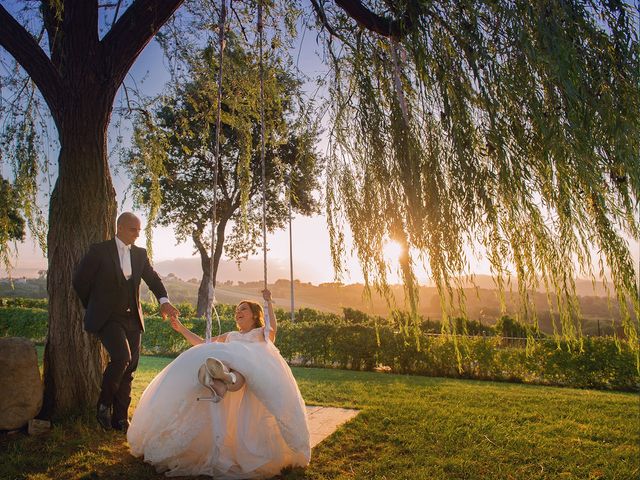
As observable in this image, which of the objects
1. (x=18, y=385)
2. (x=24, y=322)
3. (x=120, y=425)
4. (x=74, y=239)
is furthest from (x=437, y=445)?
(x=24, y=322)

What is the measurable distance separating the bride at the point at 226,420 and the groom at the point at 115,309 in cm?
81

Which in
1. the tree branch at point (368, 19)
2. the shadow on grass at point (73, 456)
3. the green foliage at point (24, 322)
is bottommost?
the shadow on grass at point (73, 456)

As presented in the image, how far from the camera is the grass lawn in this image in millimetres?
3537

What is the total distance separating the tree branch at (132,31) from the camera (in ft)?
15.3

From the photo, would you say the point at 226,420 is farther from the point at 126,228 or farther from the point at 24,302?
the point at 24,302

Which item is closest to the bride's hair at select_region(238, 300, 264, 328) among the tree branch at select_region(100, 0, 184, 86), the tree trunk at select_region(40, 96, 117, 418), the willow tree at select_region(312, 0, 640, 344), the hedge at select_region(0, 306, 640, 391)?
the willow tree at select_region(312, 0, 640, 344)

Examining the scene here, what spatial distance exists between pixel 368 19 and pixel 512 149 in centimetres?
176

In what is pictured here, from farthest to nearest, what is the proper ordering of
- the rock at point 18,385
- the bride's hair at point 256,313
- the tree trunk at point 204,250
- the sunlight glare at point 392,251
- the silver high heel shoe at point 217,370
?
the tree trunk at point 204,250 < the bride's hair at point 256,313 < the rock at point 18,385 < the silver high heel shoe at point 217,370 < the sunlight glare at point 392,251

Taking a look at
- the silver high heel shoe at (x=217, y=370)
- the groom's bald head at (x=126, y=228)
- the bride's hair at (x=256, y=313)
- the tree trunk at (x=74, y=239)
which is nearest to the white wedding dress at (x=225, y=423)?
the silver high heel shoe at (x=217, y=370)

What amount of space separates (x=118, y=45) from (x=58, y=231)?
1.93m

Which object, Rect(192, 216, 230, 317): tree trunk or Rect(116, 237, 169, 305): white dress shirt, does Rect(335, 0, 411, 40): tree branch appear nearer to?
Rect(116, 237, 169, 305): white dress shirt

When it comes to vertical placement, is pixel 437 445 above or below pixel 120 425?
below

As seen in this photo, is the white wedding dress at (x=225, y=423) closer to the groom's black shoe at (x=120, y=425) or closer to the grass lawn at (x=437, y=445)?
the grass lawn at (x=437, y=445)

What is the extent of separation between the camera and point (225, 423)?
11.1 feet
